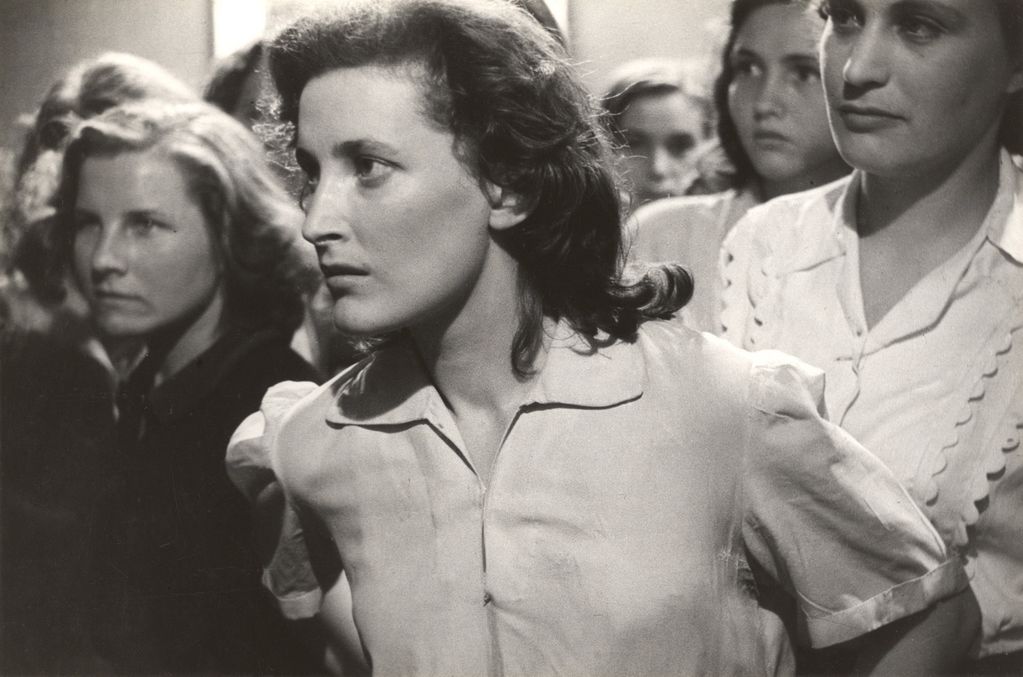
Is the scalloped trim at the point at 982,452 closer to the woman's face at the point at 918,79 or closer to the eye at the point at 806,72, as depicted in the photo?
the woman's face at the point at 918,79

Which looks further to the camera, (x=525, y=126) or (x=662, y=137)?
(x=662, y=137)

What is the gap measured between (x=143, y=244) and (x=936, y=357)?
1069 millimetres

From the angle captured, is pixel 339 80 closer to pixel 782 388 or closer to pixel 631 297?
pixel 631 297

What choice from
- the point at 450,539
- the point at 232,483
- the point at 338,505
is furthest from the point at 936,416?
the point at 232,483

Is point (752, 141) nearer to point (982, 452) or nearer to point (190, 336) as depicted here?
point (982, 452)

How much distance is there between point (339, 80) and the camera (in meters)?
1.26

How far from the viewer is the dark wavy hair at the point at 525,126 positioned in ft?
4.12

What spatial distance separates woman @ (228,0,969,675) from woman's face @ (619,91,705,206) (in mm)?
160

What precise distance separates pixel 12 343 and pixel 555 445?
2.93ft

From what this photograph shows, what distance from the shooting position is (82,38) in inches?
64.4

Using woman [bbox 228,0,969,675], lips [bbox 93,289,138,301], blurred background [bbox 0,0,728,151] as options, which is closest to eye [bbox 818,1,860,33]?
blurred background [bbox 0,0,728,151]

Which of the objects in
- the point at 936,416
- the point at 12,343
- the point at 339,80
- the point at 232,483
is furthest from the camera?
the point at 12,343

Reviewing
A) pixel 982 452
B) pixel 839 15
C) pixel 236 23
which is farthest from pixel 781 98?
pixel 236 23

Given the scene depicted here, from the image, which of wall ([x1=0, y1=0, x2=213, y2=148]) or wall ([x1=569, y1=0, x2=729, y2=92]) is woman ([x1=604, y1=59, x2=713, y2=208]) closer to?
wall ([x1=569, y1=0, x2=729, y2=92])
